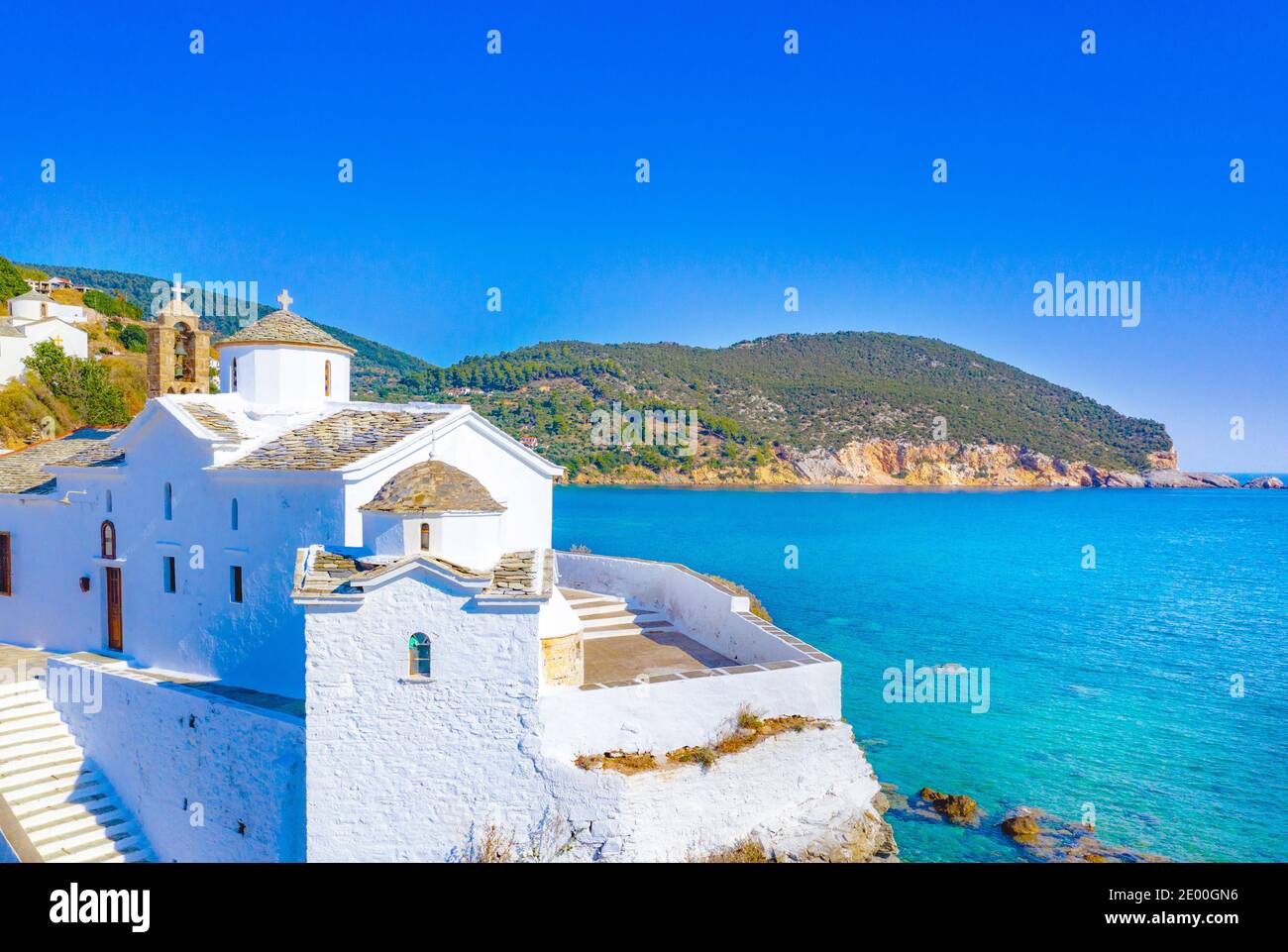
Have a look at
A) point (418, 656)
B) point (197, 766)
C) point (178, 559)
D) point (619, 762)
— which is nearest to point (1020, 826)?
point (619, 762)

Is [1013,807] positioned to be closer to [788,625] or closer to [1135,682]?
[1135,682]

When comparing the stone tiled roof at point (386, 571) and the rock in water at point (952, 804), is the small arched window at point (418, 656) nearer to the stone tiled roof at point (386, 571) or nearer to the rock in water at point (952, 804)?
the stone tiled roof at point (386, 571)

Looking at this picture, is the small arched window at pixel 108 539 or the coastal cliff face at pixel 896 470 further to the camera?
the coastal cliff face at pixel 896 470

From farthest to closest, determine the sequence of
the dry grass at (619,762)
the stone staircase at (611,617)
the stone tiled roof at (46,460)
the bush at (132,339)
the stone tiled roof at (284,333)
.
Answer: the bush at (132,339) < the stone staircase at (611,617) < the stone tiled roof at (46,460) < the stone tiled roof at (284,333) < the dry grass at (619,762)

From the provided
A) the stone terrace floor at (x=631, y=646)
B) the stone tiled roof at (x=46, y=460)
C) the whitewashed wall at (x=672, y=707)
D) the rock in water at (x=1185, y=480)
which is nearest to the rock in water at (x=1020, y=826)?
the whitewashed wall at (x=672, y=707)

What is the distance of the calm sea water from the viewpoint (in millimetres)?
17875

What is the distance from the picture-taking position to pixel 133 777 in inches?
554

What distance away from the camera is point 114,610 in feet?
55.4

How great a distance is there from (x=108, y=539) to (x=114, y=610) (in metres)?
1.52

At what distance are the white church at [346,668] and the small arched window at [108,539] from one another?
2.5 inches

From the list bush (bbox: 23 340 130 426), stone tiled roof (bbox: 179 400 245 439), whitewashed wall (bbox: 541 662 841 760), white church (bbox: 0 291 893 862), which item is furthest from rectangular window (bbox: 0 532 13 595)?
bush (bbox: 23 340 130 426)

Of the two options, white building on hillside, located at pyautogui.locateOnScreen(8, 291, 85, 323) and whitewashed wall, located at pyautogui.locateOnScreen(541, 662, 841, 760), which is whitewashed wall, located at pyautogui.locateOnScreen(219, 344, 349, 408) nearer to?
whitewashed wall, located at pyautogui.locateOnScreen(541, 662, 841, 760)

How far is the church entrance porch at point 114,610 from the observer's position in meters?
16.8

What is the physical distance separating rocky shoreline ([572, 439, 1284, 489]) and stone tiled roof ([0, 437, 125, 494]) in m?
94.0
